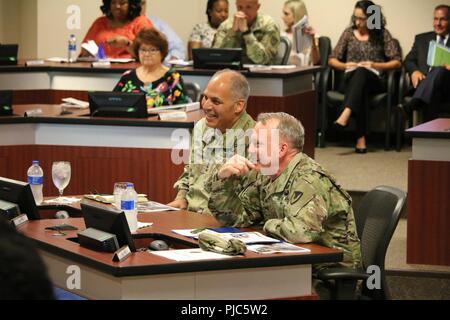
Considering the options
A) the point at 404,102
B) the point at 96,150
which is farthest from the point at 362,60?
the point at 96,150

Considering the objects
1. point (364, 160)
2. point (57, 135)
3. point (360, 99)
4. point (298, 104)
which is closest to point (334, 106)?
point (360, 99)

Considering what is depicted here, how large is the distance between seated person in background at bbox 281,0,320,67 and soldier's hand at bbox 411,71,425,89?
0.99m

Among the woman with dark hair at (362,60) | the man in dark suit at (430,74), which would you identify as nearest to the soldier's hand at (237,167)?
the man in dark suit at (430,74)

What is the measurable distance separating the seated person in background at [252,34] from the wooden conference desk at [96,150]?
95.4 inches

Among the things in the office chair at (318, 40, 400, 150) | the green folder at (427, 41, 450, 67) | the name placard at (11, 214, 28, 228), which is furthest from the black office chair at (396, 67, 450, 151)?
the name placard at (11, 214, 28, 228)

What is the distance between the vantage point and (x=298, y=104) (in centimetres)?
803

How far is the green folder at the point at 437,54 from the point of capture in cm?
837

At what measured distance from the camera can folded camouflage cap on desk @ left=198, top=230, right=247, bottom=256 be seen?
10.7 ft

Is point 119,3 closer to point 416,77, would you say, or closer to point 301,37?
point 301,37

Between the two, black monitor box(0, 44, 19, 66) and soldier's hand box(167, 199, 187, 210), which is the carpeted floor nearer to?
soldier's hand box(167, 199, 187, 210)

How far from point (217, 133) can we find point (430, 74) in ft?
15.4

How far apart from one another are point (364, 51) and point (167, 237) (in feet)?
20.3

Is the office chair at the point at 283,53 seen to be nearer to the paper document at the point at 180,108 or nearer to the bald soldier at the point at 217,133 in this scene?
the paper document at the point at 180,108

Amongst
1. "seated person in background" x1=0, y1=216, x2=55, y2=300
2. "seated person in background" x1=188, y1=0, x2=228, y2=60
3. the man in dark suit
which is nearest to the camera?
"seated person in background" x1=0, y1=216, x2=55, y2=300
